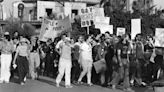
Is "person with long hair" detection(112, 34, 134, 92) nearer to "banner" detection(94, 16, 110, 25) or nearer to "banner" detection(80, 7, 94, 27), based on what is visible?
"banner" detection(80, 7, 94, 27)

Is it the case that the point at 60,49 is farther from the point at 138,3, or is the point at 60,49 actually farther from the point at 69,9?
the point at 69,9

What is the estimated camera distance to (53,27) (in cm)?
1502

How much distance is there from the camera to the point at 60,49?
11.6 m

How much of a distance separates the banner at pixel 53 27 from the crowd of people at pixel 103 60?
79.5 inches

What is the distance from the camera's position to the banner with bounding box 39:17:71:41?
47.9ft

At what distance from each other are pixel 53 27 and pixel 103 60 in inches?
150

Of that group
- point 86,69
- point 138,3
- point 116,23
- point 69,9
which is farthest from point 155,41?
point 69,9

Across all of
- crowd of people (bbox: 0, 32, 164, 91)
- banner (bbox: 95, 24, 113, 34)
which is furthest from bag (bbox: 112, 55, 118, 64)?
banner (bbox: 95, 24, 113, 34)

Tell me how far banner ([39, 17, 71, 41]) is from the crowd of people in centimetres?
202

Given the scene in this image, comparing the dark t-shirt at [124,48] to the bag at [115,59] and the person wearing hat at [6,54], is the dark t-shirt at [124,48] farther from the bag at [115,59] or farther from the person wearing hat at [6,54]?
the person wearing hat at [6,54]

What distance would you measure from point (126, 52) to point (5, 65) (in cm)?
433

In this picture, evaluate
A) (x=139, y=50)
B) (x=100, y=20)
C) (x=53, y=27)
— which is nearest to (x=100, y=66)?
(x=139, y=50)

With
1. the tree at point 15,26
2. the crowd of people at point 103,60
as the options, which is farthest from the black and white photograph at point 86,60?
the tree at point 15,26

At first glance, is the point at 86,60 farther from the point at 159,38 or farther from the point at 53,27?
the point at 53,27
